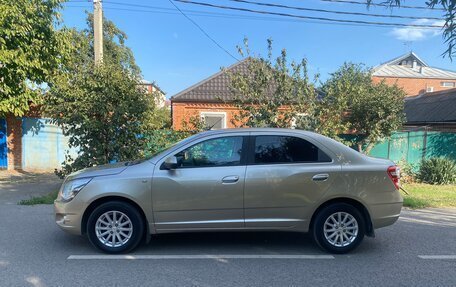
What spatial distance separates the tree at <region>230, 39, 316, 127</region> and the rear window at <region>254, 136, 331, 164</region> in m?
4.95

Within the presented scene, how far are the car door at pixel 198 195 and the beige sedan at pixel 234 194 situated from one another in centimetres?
1

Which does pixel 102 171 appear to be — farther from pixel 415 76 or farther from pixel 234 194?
pixel 415 76

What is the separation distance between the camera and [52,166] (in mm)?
13945

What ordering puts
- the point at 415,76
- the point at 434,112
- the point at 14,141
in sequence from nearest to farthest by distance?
the point at 14,141
the point at 434,112
the point at 415,76

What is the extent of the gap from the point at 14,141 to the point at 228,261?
12.0 metres

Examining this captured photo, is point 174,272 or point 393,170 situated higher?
point 393,170

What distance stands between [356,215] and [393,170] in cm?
82

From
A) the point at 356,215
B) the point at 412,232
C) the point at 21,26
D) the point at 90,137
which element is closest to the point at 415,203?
the point at 412,232

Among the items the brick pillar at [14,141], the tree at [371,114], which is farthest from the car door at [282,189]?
the brick pillar at [14,141]

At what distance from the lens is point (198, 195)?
5.03 meters

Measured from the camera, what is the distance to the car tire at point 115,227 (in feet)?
16.5

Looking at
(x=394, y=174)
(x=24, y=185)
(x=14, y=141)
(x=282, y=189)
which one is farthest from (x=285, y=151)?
(x=14, y=141)

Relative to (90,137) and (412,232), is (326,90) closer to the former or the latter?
(412,232)

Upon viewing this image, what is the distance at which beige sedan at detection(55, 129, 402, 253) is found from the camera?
198 inches
